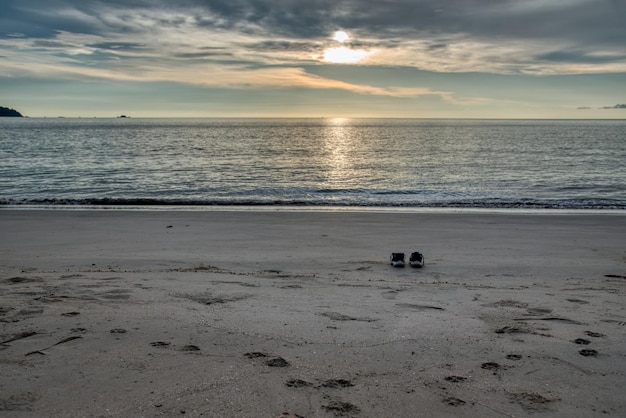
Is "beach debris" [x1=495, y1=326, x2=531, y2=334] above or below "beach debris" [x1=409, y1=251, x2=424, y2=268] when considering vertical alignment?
above

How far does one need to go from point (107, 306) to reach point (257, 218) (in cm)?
1036

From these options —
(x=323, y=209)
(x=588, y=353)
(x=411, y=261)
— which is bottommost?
(x=323, y=209)

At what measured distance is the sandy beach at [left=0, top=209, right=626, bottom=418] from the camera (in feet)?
12.3

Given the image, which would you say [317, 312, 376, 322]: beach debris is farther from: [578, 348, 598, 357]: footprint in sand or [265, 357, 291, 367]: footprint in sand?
[578, 348, 598, 357]: footprint in sand

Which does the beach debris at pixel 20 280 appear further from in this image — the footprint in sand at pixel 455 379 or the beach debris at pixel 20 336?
the footprint in sand at pixel 455 379

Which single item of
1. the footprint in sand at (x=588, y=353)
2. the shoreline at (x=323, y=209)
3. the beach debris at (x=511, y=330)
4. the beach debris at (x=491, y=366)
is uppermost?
the footprint in sand at (x=588, y=353)

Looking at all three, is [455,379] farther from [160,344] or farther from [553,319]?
[160,344]

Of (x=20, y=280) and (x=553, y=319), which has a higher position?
(x=553, y=319)

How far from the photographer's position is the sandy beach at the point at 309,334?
3.74 meters

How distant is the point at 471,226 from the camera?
14562mm

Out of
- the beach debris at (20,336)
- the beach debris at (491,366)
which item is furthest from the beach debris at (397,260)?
the beach debris at (20,336)

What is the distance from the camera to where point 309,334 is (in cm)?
503

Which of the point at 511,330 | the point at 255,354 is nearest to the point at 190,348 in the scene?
the point at 255,354

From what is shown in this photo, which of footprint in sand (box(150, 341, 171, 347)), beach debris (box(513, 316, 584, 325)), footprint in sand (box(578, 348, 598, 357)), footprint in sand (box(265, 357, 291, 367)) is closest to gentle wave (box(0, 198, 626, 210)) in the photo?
beach debris (box(513, 316, 584, 325))
